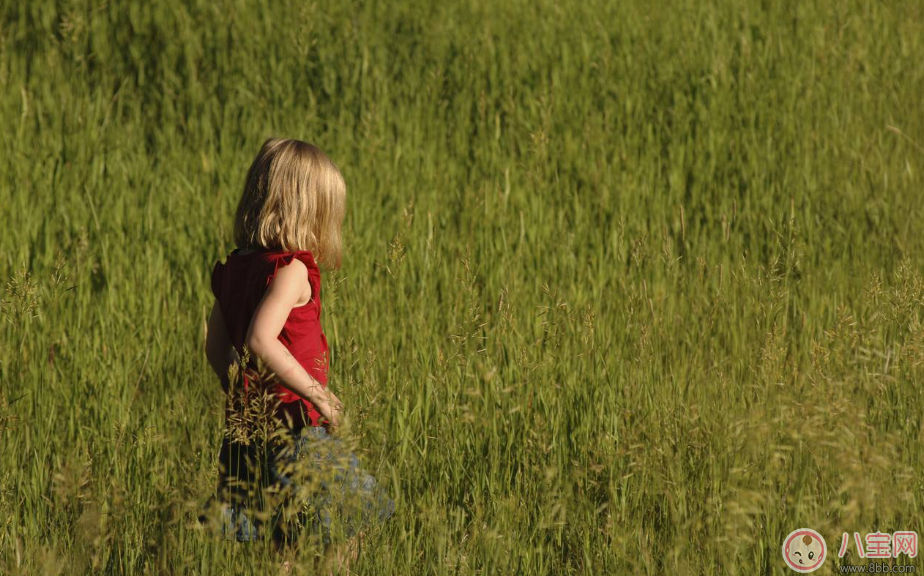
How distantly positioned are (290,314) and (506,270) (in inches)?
59.9

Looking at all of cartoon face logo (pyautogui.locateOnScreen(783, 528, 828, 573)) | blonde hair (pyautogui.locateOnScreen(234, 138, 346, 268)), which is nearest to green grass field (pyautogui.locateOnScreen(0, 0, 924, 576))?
cartoon face logo (pyautogui.locateOnScreen(783, 528, 828, 573))

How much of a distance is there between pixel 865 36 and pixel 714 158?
183 centimetres

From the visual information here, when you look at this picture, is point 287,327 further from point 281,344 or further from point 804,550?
point 804,550

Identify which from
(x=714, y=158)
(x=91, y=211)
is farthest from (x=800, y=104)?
(x=91, y=211)

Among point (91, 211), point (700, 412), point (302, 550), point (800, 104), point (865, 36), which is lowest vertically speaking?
point (302, 550)

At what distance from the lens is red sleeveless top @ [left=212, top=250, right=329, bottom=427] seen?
2414 millimetres

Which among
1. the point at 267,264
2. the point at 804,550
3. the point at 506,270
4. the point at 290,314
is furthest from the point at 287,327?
the point at 506,270

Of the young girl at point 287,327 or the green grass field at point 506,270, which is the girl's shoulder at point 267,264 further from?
the green grass field at point 506,270

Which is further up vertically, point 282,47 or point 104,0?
point 104,0

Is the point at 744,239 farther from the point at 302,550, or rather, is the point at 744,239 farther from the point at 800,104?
the point at 302,550

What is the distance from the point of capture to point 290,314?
2461 millimetres

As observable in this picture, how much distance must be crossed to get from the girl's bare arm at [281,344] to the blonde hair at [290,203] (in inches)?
6.0

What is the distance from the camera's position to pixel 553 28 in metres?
5.77

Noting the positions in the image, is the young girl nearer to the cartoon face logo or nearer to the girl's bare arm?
the girl's bare arm
